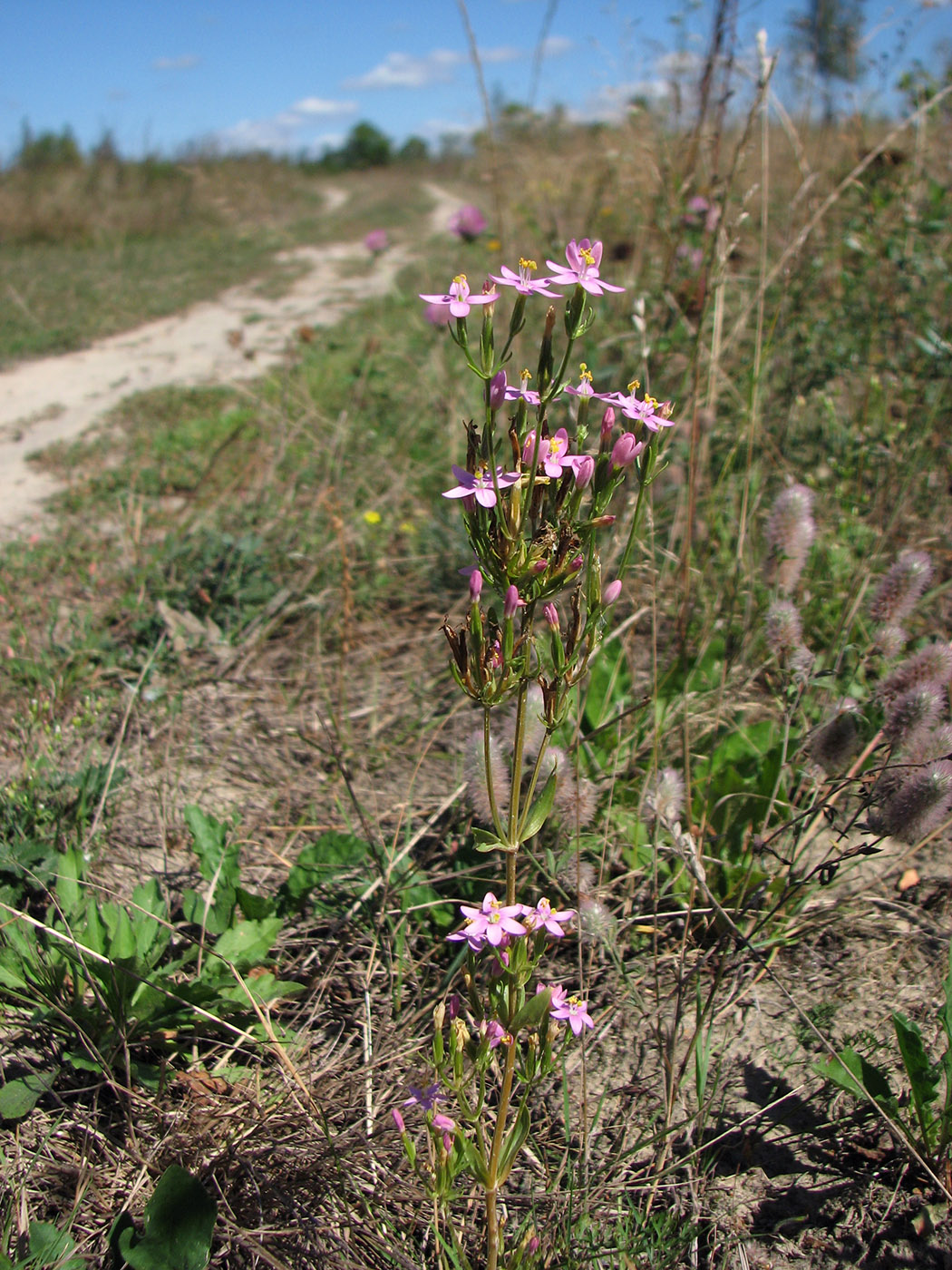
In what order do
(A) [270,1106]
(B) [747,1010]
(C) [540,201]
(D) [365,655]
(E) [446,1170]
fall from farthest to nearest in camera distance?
1. (C) [540,201]
2. (D) [365,655]
3. (B) [747,1010]
4. (A) [270,1106]
5. (E) [446,1170]

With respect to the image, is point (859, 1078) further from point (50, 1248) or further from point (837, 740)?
point (50, 1248)

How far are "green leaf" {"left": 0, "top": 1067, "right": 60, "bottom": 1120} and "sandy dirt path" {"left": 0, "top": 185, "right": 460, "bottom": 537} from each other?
3.18 meters

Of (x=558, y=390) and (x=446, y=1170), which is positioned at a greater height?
(x=558, y=390)

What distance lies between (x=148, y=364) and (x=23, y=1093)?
6.68 metres

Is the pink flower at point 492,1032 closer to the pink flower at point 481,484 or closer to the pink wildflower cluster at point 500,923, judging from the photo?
the pink wildflower cluster at point 500,923

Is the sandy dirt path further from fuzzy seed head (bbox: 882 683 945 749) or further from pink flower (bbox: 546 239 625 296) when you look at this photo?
fuzzy seed head (bbox: 882 683 945 749)

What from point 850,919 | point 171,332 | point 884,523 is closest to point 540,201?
point 884,523

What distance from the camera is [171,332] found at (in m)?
8.09

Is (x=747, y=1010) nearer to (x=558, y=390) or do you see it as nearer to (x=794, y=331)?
(x=558, y=390)

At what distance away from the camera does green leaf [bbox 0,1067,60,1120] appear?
147 cm

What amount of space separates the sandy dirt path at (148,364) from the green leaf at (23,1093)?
3178 mm

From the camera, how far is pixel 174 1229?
1305 mm

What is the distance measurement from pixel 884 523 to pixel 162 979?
2583 mm

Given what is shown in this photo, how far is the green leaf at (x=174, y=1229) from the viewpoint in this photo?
129 cm
